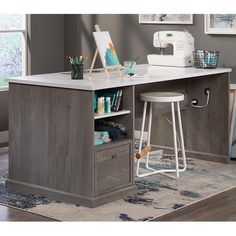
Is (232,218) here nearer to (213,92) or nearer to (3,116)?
(213,92)

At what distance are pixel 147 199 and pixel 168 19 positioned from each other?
7.83ft

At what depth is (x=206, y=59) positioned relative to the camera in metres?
4.40

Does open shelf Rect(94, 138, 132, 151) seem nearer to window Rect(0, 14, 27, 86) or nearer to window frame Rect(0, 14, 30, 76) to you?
window Rect(0, 14, 27, 86)

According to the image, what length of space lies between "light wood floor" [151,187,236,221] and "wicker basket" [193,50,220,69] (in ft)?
4.35

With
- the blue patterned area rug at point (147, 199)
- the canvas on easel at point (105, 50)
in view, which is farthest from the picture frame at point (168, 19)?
the canvas on easel at point (105, 50)

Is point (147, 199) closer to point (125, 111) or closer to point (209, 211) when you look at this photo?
point (209, 211)

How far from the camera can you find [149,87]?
425 cm

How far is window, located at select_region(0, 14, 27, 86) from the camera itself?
5.44 meters

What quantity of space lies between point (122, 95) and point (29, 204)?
0.89 metres

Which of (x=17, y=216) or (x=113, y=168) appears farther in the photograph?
(x=113, y=168)

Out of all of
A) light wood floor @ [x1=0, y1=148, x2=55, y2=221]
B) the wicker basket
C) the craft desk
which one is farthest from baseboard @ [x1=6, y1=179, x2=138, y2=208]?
the wicker basket

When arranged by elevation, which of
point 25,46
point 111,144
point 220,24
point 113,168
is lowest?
point 113,168

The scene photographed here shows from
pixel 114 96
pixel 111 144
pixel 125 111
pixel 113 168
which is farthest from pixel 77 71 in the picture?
pixel 113 168

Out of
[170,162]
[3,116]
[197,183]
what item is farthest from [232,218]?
[3,116]
